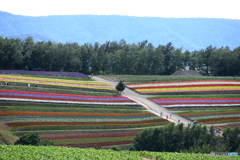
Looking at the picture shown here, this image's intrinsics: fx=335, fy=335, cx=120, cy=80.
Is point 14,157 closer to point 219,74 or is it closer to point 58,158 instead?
point 58,158

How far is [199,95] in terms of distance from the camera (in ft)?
249

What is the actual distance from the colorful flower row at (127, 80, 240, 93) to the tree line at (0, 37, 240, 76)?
2268 cm

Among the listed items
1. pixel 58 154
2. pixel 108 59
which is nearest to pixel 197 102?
pixel 108 59

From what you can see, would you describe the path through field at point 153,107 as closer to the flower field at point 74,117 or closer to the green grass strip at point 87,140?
the flower field at point 74,117

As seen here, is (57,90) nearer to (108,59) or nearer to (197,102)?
(197,102)

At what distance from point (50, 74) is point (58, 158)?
60235 mm

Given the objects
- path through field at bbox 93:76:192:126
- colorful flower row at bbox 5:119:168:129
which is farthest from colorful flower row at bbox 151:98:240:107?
colorful flower row at bbox 5:119:168:129

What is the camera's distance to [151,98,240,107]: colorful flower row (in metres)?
67.9

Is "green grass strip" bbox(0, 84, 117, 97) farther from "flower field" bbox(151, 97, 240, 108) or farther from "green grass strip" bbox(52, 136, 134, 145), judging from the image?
"green grass strip" bbox(52, 136, 134, 145)

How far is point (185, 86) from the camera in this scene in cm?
8169

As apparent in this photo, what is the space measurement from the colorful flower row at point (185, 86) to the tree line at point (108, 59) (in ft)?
74.4

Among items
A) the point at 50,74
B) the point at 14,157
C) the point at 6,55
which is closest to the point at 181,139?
the point at 14,157

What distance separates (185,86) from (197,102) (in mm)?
12454

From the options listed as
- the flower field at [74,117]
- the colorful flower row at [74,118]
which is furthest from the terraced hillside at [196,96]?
the flower field at [74,117]
